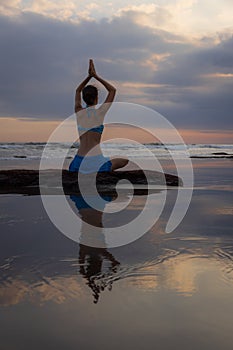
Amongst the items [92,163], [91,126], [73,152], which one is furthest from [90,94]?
[73,152]

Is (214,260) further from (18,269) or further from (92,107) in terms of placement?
(92,107)

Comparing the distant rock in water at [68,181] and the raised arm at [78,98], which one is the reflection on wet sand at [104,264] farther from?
the distant rock in water at [68,181]

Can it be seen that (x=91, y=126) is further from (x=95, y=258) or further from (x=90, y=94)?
(x=95, y=258)

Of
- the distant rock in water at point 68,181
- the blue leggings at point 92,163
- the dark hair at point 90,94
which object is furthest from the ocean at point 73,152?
the dark hair at point 90,94

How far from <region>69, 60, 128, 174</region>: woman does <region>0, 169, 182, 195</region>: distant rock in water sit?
2.71 ft

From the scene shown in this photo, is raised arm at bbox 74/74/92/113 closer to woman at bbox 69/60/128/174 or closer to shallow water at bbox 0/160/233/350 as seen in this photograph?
woman at bbox 69/60/128/174

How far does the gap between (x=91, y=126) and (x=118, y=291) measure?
3.43 m

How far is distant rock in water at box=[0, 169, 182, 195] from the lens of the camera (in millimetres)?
6938

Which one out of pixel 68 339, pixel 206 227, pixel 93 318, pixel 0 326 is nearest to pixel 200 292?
pixel 93 318

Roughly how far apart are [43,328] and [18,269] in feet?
3.16

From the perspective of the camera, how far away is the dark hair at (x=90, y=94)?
17.2ft

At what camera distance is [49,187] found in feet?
24.1

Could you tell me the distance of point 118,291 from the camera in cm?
241

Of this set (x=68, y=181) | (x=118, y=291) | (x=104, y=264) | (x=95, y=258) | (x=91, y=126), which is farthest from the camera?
(x=68, y=181)
